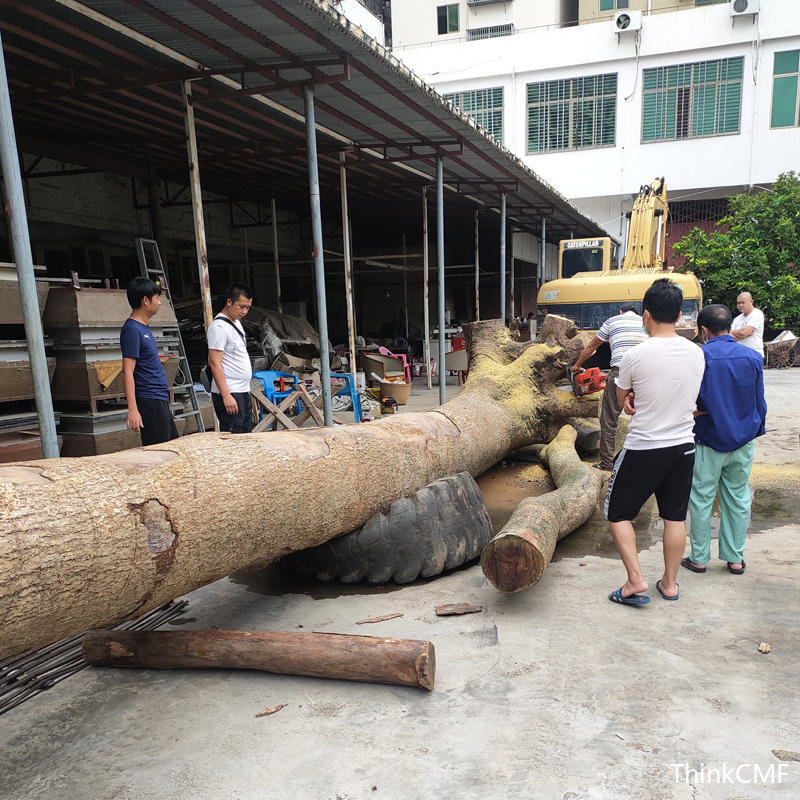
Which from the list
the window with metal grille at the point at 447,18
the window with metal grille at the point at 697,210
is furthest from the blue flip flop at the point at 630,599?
the window with metal grille at the point at 447,18

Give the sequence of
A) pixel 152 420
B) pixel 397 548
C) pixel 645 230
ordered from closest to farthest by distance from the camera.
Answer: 1. pixel 397 548
2. pixel 152 420
3. pixel 645 230

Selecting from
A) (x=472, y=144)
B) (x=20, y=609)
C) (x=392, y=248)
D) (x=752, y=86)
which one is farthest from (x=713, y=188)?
(x=20, y=609)

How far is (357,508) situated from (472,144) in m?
6.75

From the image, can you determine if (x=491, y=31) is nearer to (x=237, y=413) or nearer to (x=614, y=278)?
(x=614, y=278)

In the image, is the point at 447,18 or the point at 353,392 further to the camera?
the point at 447,18

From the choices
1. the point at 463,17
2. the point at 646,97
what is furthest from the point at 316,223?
Answer: the point at 463,17

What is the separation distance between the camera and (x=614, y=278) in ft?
33.2

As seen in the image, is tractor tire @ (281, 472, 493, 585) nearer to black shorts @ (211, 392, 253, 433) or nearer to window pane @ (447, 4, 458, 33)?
black shorts @ (211, 392, 253, 433)

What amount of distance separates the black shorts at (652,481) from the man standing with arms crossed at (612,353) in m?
2.13

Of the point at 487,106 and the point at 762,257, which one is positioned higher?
the point at 487,106

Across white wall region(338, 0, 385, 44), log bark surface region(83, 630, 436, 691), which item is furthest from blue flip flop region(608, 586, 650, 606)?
white wall region(338, 0, 385, 44)

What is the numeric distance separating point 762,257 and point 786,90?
6863mm

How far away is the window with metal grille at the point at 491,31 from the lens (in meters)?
24.0

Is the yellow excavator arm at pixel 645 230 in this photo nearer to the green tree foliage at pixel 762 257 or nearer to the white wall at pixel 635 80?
the green tree foliage at pixel 762 257
